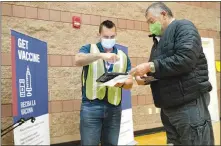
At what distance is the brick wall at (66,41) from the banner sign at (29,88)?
618 mm

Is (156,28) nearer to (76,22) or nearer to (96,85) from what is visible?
(96,85)

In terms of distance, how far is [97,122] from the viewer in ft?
7.13

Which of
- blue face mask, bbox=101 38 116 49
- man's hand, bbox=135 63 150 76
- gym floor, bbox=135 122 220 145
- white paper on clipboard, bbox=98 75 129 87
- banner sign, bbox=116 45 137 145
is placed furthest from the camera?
gym floor, bbox=135 122 220 145

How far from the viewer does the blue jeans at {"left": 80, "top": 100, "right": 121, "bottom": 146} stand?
2.16m

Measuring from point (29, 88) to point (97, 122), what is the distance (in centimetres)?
69

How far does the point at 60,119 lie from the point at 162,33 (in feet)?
6.85

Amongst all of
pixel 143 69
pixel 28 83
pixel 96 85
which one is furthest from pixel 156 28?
pixel 28 83

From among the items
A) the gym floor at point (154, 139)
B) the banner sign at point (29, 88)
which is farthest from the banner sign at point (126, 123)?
the banner sign at point (29, 88)

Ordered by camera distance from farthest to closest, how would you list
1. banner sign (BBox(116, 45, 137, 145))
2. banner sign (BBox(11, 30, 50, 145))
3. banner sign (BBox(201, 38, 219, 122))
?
banner sign (BBox(201, 38, 219, 122)) → banner sign (BBox(116, 45, 137, 145)) → banner sign (BBox(11, 30, 50, 145))

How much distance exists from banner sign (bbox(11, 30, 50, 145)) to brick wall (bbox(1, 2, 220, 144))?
62 centimetres

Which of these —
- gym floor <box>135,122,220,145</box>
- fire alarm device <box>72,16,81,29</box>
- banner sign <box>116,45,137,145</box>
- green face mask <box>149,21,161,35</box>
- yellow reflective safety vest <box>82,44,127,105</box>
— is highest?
fire alarm device <box>72,16,81,29</box>

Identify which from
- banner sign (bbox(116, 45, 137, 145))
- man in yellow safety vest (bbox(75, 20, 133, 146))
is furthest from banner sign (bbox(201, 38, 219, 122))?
man in yellow safety vest (bbox(75, 20, 133, 146))

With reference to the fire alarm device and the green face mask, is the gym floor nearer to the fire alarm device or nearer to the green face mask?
the fire alarm device

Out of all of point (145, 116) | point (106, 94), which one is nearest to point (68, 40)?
point (106, 94)
